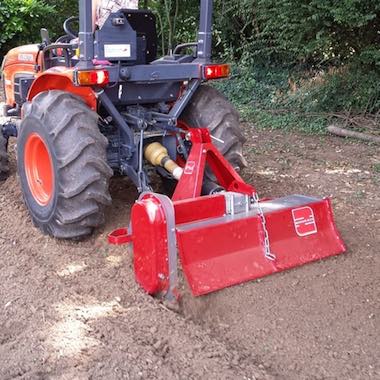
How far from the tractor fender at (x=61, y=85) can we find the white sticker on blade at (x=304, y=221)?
151cm

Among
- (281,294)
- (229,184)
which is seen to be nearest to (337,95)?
(229,184)

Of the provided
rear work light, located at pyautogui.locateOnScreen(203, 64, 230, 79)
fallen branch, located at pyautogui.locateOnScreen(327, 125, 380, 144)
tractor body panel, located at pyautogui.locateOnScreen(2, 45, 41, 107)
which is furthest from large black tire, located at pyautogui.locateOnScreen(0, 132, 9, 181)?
fallen branch, located at pyautogui.locateOnScreen(327, 125, 380, 144)

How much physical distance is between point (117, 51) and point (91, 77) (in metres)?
0.33

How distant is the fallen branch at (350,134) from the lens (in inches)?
281

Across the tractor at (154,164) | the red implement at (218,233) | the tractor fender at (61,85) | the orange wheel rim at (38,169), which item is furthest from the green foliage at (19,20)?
the red implement at (218,233)

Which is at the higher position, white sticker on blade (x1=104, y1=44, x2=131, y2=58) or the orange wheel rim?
white sticker on blade (x1=104, y1=44, x2=131, y2=58)

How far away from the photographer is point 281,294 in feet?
10.9

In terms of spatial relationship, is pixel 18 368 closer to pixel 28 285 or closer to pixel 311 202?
pixel 28 285

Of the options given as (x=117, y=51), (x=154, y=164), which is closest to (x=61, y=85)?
(x=117, y=51)

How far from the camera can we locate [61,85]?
13.8 ft

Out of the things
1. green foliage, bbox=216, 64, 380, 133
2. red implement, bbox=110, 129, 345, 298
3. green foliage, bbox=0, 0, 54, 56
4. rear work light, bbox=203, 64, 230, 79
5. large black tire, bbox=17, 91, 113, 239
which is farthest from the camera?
green foliage, bbox=0, 0, 54, 56

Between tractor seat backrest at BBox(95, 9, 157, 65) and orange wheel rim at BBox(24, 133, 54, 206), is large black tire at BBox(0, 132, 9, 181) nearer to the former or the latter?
orange wheel rim at BBox(24, 133, 54, 206)

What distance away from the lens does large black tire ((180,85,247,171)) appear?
14.2 ft

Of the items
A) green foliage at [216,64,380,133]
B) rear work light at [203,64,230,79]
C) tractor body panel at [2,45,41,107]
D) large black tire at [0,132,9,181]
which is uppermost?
rear work light at [203,64,230,79]
